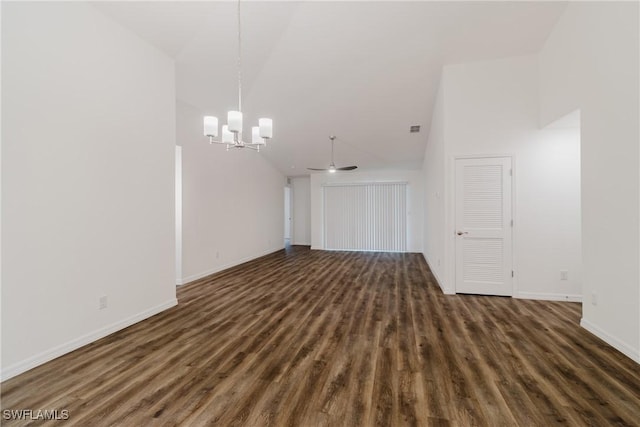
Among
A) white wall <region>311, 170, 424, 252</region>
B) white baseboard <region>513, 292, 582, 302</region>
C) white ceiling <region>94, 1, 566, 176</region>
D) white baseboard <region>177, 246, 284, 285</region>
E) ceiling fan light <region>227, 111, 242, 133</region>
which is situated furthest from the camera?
white wall <region>311, 170, 424, 252</region>

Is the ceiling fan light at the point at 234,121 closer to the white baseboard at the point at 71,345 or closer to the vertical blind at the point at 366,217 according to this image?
the white baseboard at the point at 71,345

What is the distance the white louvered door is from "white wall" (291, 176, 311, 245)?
22.7ft

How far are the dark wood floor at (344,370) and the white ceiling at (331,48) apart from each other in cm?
354

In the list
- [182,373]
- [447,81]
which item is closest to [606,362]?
[182,373]

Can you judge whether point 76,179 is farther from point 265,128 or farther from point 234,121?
point 265,128

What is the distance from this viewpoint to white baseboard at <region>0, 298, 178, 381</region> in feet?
7.18

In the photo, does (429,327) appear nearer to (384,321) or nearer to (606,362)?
(384,321)

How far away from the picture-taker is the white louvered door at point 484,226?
13.6ft

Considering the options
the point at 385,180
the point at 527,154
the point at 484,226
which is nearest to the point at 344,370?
the point at 484,226

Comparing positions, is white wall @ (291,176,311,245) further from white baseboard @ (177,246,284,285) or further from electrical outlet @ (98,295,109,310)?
electrical outlet @ (98,295,109,310)

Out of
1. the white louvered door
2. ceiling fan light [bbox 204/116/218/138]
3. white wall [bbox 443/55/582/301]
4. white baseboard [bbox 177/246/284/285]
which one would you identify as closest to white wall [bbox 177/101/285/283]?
white baseboard [bbox 177/246/284/285]

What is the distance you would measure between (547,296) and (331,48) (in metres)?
4.93

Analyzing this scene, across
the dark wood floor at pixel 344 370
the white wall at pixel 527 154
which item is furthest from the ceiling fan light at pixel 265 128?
the white wall at pixel 527 154

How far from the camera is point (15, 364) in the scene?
2197 millimetres
